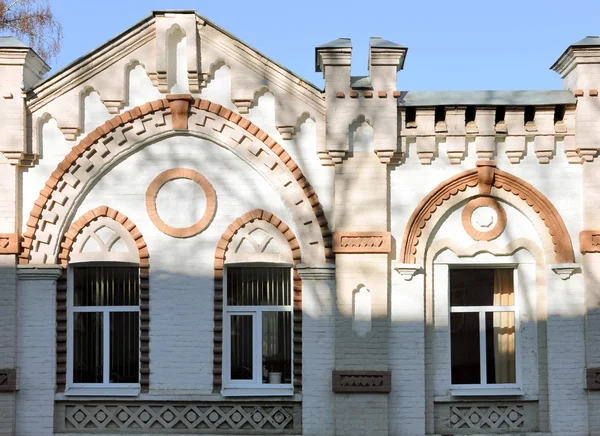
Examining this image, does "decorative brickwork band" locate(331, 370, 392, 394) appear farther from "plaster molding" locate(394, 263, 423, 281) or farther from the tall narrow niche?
the tall narrow niche

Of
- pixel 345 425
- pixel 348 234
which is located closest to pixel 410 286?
pixel 348 234

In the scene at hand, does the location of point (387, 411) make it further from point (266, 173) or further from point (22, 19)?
point (22, 19)

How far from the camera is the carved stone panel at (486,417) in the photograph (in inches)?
489

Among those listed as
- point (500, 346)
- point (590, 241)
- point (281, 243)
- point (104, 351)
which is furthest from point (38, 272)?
point (590, 241)

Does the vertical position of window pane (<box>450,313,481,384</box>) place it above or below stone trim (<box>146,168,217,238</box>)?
below

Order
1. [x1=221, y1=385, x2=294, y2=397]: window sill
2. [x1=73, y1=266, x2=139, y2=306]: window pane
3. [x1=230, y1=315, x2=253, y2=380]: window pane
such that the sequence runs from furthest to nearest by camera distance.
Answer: [x1=73, y1=266, x2=139, y2=306]: window pane → [x1=230, y1=315, x2=253, y2=380]: window pane → [x1=221, y1=385, x2=294, y2=397]: window sill

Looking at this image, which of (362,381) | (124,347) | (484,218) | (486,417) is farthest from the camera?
(124,347)

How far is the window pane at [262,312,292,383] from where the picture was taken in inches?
500

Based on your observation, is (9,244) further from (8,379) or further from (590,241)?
(590,241)

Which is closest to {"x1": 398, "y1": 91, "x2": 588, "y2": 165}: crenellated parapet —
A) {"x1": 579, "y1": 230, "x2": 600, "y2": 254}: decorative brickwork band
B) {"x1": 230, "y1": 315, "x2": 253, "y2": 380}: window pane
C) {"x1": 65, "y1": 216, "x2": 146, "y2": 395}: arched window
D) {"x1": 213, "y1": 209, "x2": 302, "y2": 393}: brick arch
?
{"x1": 579, "y1": 230, "x2": 600, "y2": 254}: decorative brickwork band

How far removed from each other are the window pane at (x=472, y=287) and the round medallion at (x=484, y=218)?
0.56m

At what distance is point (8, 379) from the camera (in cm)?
1233

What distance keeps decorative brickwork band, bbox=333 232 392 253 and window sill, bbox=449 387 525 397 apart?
86.7 inches

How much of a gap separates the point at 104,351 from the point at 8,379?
1342 mm
